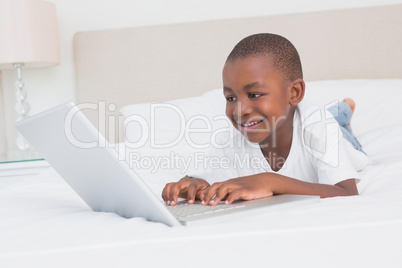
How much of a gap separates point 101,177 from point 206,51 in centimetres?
172

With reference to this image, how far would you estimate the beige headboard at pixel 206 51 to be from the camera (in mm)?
2311

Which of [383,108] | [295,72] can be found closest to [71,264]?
[295,72]

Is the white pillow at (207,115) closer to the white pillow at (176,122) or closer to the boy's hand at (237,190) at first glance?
the white pillow at (176,122)

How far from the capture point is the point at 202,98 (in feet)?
6.64

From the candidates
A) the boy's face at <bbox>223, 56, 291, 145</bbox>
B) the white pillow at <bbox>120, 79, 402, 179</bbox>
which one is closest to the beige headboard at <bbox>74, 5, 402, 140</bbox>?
the white pillow at <bbox>120, 79, 402, 179</bbox>

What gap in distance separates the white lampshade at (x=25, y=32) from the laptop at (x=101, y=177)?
1.42m

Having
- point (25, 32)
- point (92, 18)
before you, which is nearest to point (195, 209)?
point (25, 32)

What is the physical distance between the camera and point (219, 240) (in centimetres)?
62

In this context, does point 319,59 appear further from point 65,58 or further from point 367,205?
point 367,205

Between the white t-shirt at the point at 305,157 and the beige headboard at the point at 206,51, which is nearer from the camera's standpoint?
the white t-shirt at the point at 305,157

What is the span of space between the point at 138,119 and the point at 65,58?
2.64 ft

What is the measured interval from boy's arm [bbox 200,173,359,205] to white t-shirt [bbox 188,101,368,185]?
0.09m

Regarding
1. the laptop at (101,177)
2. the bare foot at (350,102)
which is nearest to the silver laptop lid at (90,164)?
the laptop at (101,177)

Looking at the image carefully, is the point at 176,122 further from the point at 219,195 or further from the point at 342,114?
the point at 219,195
